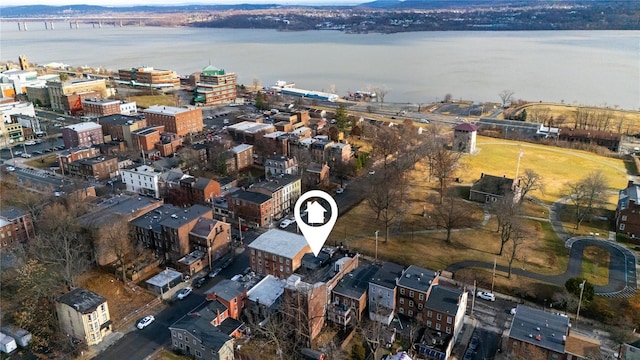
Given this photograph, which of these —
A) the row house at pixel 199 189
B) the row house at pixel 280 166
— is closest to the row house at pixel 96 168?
the row house at pixel 199 189

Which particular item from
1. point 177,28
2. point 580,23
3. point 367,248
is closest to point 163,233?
point 367,248

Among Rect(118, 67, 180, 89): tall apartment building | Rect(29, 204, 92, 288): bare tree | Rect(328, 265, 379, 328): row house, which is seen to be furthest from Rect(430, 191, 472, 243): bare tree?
Rect(118, 67, 180, 89): tall apartment building

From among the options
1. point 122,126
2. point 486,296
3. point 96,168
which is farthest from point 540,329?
point 122,126

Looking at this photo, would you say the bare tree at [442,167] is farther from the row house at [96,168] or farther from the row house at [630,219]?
the row house at [96,168]

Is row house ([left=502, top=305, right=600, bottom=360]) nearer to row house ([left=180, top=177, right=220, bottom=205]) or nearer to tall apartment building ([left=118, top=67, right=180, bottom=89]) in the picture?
row house ([left=180, top=177, right=220, bottom=205])

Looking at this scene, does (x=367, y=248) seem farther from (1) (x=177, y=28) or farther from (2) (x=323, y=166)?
(1) (x=177, y=28)

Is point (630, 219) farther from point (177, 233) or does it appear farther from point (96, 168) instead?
point (96, 168)
